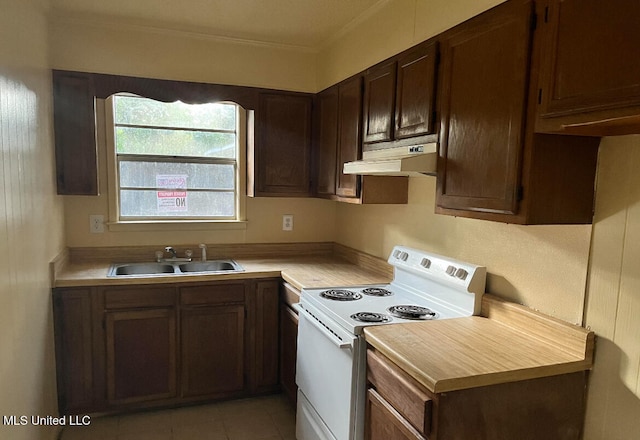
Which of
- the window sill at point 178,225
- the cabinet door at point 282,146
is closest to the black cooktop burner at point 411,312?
the cabinet door at point 282,146

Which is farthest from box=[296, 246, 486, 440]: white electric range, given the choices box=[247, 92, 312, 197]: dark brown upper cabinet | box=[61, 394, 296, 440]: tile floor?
box=[247, 92, 312, 197]: dark brown upper cabinet

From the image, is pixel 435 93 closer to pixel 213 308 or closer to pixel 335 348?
pixel 335 348

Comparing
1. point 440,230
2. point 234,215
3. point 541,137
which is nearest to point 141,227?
point 234,215

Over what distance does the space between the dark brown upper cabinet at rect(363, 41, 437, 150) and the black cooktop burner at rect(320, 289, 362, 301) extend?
806 millimetres

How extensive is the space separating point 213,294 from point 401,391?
156 centimetres

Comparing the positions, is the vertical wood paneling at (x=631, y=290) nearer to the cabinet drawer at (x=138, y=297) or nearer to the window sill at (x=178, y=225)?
the cabinet drawer at (x=138, y=297)

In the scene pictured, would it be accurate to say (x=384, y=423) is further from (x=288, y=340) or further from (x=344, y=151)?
(x=344, y=151)

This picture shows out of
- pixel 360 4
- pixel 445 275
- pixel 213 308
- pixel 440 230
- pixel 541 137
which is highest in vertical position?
pixel 360 4

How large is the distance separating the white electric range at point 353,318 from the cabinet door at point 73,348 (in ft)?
4.12

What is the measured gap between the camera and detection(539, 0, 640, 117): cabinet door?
3.63ft

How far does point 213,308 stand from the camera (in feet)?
9.00

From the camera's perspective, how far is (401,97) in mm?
2156

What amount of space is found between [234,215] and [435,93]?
6.34ft

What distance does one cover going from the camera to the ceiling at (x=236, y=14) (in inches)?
98.1
